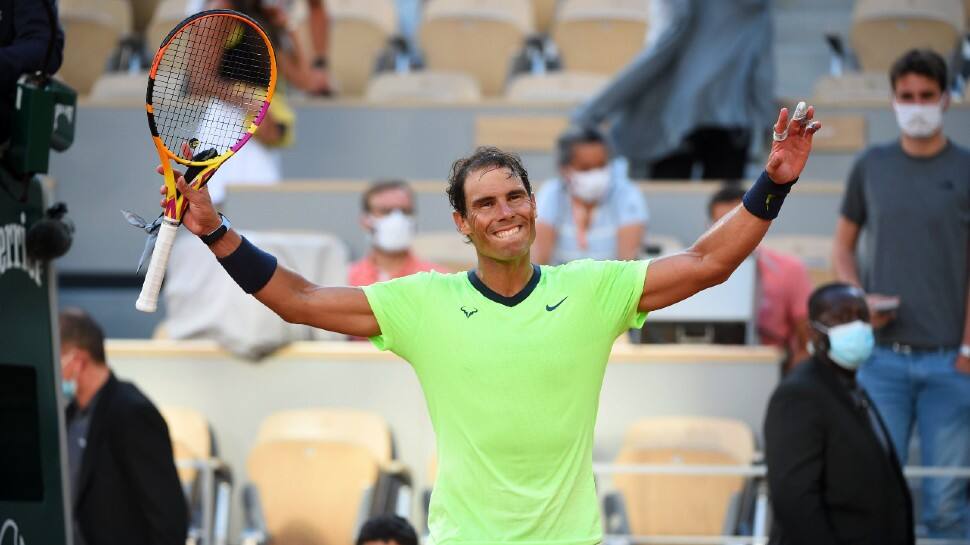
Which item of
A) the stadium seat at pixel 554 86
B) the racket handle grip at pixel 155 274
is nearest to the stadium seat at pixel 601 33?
the stadium seat at pixel 554 86

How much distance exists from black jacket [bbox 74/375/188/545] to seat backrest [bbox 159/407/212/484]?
4.51ft

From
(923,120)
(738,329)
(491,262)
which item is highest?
(923,120)

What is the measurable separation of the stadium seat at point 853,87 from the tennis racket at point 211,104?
22.1ft

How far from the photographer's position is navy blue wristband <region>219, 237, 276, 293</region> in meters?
3.65

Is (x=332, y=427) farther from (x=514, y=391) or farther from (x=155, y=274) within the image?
(x=155, y=274)

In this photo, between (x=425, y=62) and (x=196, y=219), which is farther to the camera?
(x=425, y=62)

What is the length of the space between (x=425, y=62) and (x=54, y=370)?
24.6 feet

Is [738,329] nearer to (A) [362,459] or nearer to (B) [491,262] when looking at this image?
(A) [362,459]

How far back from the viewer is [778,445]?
5539 mm

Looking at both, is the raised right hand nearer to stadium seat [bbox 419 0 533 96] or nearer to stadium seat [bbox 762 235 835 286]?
stadium seat [bbox 762 235 835 286]

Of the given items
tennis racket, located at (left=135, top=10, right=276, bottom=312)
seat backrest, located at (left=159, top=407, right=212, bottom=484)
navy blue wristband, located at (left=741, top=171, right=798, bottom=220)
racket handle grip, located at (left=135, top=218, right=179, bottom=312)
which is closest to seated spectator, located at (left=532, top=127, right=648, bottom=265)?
seat backrest, located at (left=159, top=407, right=212, bottom=484)

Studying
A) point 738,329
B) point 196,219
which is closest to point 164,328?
point 738,329

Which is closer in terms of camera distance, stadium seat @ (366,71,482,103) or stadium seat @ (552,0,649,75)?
stadium seat @ (366,71,482,103)

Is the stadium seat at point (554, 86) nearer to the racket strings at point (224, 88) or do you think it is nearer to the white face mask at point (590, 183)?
the white face mask at point (590, 183)
